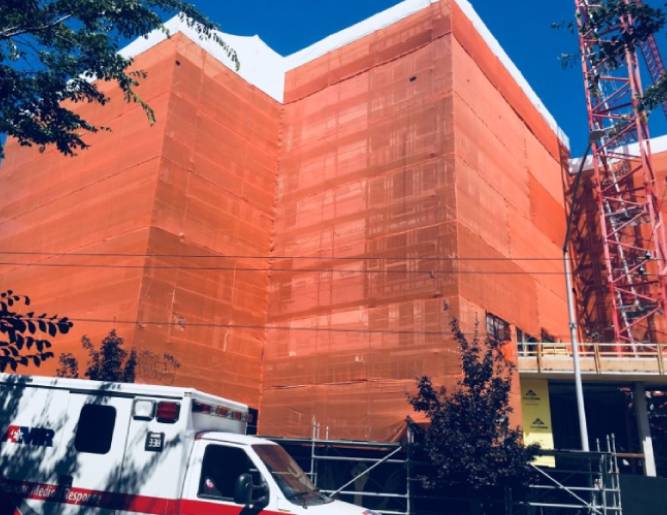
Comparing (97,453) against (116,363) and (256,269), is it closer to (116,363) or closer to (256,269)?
(116,363)

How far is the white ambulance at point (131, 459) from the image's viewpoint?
863 centimetres

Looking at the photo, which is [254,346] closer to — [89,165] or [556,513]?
[89,165]

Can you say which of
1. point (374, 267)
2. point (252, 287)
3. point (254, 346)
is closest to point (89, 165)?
point (252, 287)

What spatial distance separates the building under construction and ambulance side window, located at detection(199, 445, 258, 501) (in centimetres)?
1484

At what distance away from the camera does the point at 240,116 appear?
30.7m

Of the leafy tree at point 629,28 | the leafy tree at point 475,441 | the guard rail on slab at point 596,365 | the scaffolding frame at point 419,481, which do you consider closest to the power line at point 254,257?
the guard rail on slab at point 596,365

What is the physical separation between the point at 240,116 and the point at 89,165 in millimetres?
7355

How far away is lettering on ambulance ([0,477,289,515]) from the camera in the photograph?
852 centimetres

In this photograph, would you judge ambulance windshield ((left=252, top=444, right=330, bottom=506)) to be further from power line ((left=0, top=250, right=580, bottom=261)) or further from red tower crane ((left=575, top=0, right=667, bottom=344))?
red tower crane ((left=575, top=0, right=667, bottom=344))

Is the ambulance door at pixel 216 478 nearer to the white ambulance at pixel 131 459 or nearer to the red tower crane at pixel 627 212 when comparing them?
the white ambulance at pixel 131 459

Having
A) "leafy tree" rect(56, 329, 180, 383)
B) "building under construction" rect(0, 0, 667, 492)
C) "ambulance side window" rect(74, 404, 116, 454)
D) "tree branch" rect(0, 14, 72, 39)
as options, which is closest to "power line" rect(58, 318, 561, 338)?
"building under construction" rect(0, 0, 667, 492)

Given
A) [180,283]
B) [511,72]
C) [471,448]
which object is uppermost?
[511,72]

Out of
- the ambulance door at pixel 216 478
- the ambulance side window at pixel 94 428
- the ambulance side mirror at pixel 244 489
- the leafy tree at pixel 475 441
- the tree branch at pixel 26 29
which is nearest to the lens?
the ambulance side mirror at pixel 244 489

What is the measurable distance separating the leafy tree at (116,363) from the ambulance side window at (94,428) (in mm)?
12934
